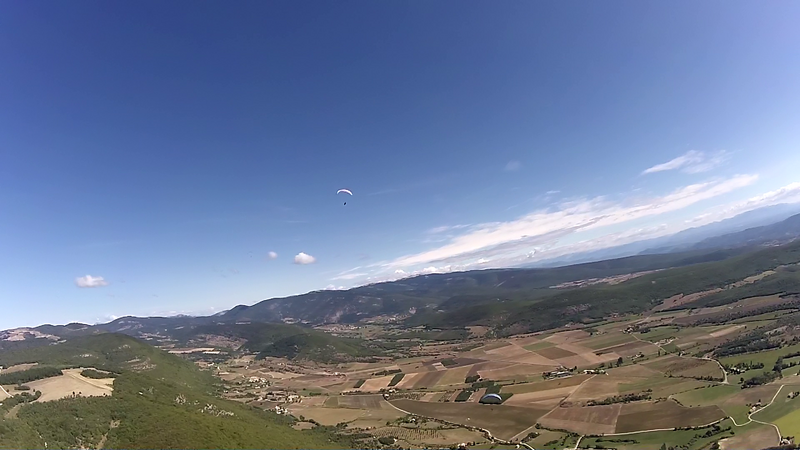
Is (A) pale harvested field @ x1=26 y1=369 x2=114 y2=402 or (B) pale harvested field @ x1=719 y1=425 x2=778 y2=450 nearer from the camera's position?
(B) pale harvested field @ x1=719 y1=425 x2=778 y2=450

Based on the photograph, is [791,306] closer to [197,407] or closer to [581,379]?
[581,379]

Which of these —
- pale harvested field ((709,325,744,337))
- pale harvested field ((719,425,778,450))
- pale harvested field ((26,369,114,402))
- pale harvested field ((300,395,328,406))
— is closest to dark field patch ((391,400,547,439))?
pale harvested field ((300,395,328,406))

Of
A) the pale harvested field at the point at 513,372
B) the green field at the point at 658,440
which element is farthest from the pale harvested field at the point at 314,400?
the green field at the point at 658,440

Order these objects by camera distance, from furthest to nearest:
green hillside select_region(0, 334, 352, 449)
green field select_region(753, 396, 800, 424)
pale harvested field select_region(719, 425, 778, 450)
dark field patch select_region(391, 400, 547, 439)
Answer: dark field patch select_region(391, 400, 547, 439) < green hillside select_region(0, 334, 352, 449) < green field select_region(753, 396, 800, 424) < pale harvested field select_region(719, 425, 778, 450)

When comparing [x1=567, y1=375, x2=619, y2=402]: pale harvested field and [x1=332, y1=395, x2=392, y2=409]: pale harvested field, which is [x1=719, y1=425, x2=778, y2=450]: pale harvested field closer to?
[x1=567, y1=375, x2=619, y2=402]: pale harvested field

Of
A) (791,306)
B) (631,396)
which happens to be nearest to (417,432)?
(631,396)

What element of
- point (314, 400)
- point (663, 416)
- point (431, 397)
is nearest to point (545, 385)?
point (431, 397)
